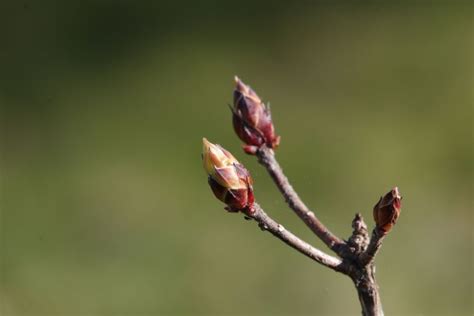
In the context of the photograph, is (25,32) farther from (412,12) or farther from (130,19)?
(412,12)

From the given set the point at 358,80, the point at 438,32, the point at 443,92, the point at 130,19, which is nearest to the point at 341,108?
the point at 358,80

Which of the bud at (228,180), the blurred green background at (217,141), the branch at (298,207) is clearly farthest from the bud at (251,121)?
the blurred green background at (217,141)

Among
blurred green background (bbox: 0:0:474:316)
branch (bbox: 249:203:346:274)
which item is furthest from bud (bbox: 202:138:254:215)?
blurred green background (bbox: 0:0:474:316)

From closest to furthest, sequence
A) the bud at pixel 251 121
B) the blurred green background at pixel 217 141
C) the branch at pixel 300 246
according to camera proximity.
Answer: the branch at pixel 300 246
the bud at pixel 251 121
the blurred green background at pixel 217 141

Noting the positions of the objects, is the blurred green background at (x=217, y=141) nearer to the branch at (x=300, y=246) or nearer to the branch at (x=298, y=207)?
the branch at (x=298, y=207)

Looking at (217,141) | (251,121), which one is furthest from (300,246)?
(217,141)

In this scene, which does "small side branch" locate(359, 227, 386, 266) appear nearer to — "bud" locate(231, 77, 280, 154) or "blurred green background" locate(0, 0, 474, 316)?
"bud" locate(231, 77, 280, 154)
